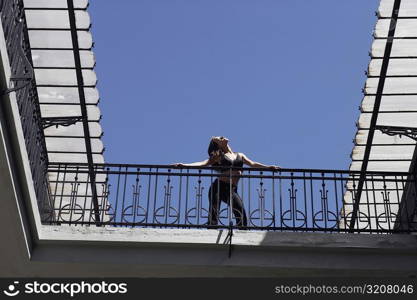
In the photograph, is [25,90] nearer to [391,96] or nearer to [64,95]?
[64,95]

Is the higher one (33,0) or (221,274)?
(33,0)

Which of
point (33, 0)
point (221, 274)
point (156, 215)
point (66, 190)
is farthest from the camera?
point (66, 190)

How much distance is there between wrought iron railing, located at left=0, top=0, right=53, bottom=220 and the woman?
6.59 ft

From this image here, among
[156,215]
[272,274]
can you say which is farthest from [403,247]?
[156,215]

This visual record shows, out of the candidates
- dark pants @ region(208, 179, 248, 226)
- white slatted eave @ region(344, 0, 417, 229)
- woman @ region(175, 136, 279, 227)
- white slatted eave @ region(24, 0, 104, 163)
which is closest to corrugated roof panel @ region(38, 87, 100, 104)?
white slatted eave @ region(24, 0, 104, 163)

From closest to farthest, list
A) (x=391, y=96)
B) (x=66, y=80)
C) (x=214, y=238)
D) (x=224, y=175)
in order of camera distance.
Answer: (x=214, y=238) < (x=224, y=175) < (x=391, y=96) < (x=66, y=80)

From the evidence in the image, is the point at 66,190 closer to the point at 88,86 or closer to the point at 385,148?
the point at 88,86

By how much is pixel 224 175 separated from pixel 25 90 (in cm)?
309

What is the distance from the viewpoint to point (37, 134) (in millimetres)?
11727

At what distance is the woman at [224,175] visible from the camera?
39.3 ft

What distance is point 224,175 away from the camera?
12.1 meters

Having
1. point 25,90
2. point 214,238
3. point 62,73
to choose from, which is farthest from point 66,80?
point 214,238

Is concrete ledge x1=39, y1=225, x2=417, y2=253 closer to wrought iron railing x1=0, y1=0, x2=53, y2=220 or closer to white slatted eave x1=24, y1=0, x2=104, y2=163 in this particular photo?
wrought iron railing x1=0, y1=0, x2=53, y2=220

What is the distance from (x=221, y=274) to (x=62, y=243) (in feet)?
7.06
